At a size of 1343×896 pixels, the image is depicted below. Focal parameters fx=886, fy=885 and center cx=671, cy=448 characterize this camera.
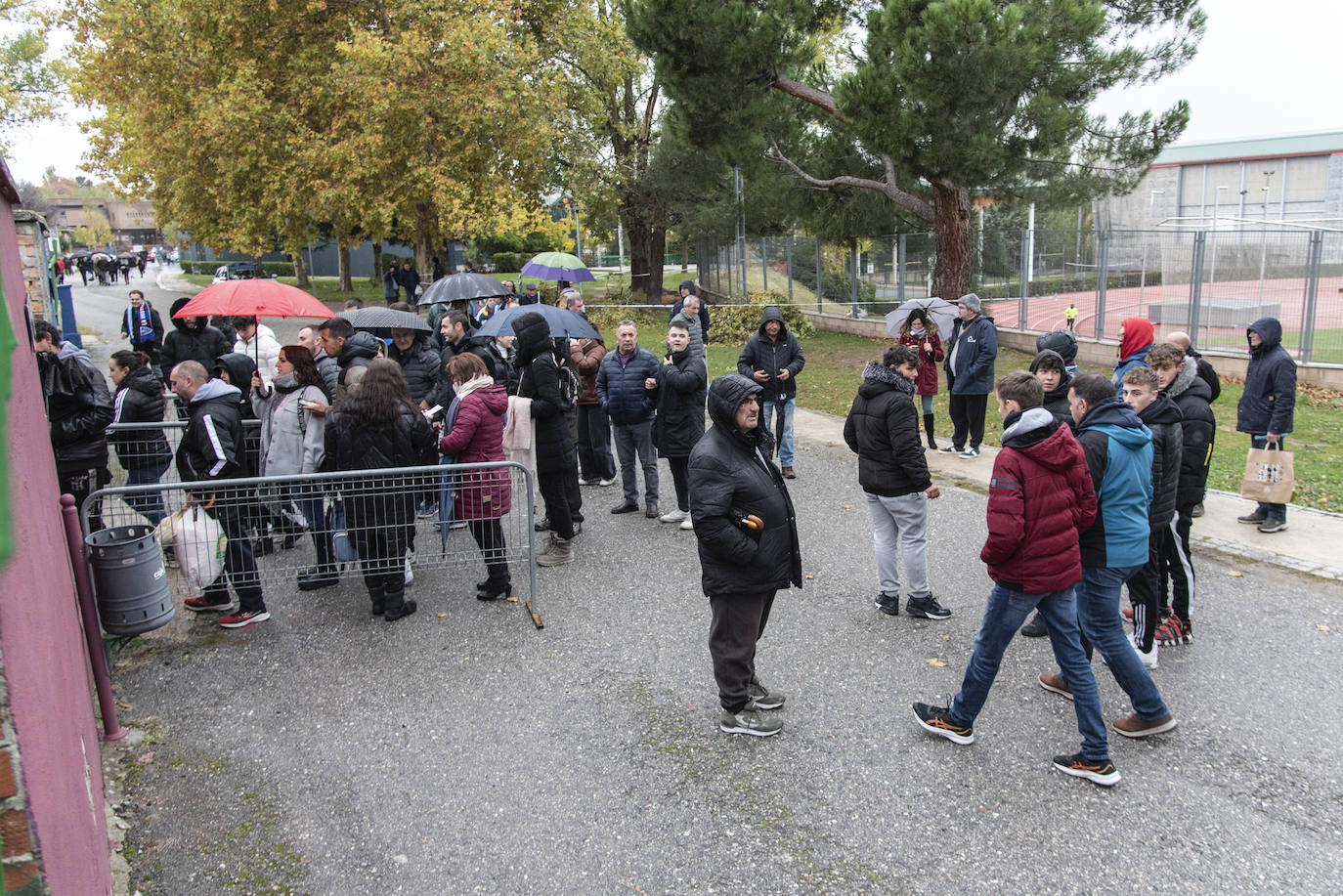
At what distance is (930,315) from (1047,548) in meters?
6.50

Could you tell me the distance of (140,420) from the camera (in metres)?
7.09

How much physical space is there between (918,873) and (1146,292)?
A: 1441 cm

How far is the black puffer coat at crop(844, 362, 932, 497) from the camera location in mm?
5453

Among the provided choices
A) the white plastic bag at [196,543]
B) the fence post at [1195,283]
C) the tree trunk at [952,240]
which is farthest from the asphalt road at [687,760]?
the tree trunk at [952,240]

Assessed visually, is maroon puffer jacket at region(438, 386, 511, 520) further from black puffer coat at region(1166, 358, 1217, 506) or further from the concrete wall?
the concrete wall

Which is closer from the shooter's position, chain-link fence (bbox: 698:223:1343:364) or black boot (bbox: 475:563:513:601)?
black boot (bbox: 475:563:513:601)

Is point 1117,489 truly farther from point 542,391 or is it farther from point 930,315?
point 930,315

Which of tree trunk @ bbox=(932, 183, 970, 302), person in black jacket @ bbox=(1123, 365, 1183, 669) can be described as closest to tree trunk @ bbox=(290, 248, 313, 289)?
tree trunk @ bbox=(932, 183, 970, 302)

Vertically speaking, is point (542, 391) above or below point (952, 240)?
below

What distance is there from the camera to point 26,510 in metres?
2.64

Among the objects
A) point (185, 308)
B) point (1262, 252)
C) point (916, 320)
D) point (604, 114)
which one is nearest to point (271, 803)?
point (185, 308)

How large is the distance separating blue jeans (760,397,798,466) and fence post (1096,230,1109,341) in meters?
9.15

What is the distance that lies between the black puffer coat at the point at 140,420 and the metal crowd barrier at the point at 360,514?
286 millimetres

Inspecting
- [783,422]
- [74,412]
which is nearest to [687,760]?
[74,412]
